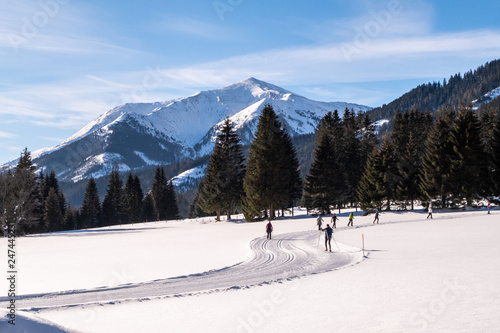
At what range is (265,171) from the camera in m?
50.0

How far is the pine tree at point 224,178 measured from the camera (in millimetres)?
54219

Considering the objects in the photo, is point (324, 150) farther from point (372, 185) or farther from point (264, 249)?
point (264, 249)

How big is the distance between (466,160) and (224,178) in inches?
1258

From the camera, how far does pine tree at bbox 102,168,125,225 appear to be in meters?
84.1

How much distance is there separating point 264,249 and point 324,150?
31.9 metres

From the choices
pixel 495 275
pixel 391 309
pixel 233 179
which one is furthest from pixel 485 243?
pixel 233 179

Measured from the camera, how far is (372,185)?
5159 cm

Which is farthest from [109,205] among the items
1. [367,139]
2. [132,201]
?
[367,139]

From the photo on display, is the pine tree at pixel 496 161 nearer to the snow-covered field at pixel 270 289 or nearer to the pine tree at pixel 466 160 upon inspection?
the pine tree at pixel 466 160

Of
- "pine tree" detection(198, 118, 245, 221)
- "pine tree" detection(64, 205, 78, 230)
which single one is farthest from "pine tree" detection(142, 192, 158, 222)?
"pine tree" detection(198, 118, 245, 221)

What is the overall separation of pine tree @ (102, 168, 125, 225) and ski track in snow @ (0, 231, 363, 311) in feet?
219

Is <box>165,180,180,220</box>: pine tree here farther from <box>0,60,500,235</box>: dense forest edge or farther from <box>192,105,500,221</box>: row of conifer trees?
<box>192,105,500,221</box>: row of conifer trees

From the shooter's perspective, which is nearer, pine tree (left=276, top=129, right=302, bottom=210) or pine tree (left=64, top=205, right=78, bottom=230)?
pine tree (left=276, top=129, right=302, bottom=210)

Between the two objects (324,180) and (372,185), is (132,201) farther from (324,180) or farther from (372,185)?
(372,185)
